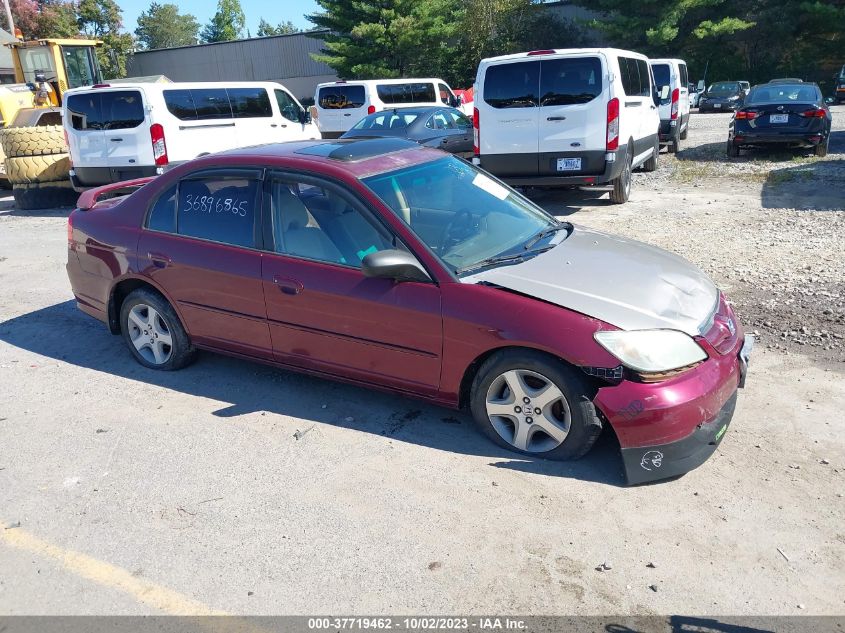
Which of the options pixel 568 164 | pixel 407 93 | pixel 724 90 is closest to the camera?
pixel 568 164

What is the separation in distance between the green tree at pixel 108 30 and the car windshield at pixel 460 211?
44.2 metres

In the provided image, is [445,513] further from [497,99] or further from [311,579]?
[497,99]

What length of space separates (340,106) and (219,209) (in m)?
14.2

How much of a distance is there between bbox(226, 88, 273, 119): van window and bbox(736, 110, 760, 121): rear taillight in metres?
9.43

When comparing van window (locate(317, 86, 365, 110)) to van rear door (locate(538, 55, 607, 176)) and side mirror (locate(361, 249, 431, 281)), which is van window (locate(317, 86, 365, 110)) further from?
side mirror (locate(361, 249, 431, 281))

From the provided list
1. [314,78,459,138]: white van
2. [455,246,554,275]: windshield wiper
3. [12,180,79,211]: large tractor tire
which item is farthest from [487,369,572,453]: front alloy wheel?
[314,78,459,138]: white van

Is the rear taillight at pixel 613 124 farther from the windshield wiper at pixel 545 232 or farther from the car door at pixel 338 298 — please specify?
the car door at pixel 338 298

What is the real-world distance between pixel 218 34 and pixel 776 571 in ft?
326

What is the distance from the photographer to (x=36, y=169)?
515 inches

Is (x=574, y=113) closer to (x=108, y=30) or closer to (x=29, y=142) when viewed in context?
(x=29, y=142)

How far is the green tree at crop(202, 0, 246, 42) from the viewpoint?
87.1m

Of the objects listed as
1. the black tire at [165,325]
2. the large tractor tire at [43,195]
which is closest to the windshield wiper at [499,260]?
the black tire at [165,325]

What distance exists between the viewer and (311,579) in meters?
3.09

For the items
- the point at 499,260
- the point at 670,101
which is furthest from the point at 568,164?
the point at 670,101
